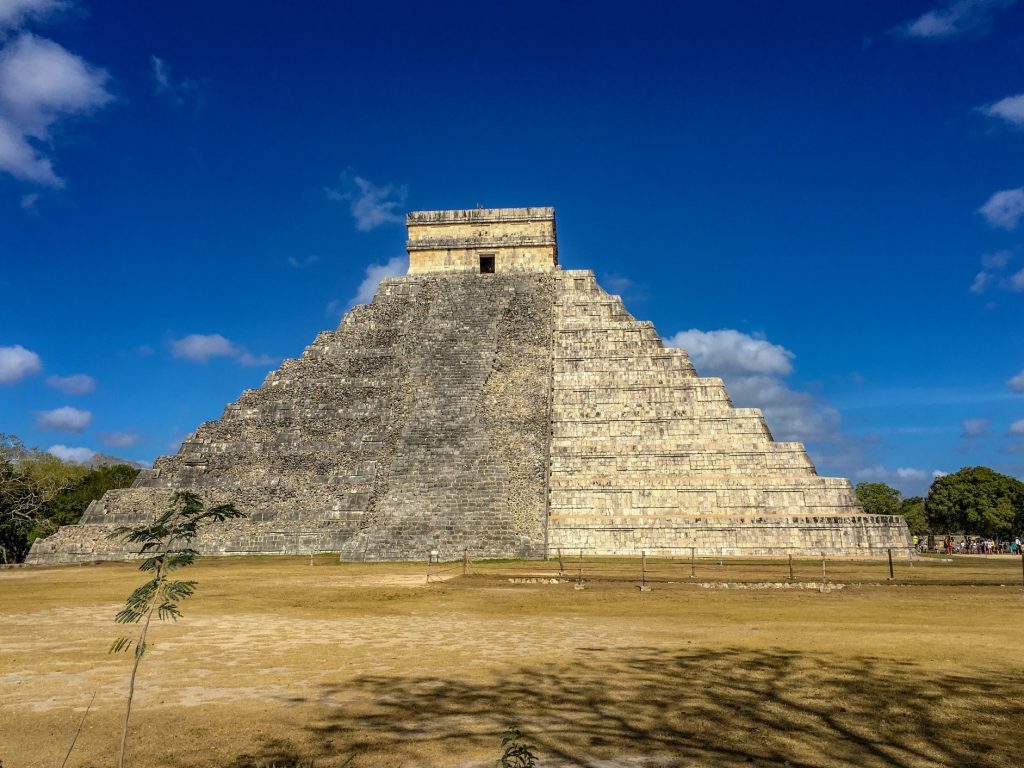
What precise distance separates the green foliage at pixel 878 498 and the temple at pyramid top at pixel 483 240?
135 ft

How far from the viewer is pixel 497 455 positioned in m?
24.7

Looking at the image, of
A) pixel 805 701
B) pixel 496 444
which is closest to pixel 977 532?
pixel 496 444

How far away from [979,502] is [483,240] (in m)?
37.1

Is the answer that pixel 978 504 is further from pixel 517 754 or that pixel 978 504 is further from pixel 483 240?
pixel 517 754

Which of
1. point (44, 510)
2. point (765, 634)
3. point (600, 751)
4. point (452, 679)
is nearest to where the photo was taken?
point (600, 751)

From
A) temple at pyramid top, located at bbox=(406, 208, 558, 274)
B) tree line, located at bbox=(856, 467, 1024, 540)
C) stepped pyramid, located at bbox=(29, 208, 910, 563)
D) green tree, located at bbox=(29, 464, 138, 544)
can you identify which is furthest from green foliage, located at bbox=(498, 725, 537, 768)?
tree line, located at bbox=(856, 467, 1024, 540)

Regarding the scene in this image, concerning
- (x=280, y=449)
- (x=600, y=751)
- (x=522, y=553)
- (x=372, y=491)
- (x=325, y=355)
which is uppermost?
(x=325, y=355)

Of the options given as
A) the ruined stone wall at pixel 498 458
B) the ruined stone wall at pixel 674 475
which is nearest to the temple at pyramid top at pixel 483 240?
the ruined stone wall at pixel 498 458

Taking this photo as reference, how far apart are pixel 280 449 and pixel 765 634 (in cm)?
2077

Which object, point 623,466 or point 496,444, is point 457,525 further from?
point 623,466

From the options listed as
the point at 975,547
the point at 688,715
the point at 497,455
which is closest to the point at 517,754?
the point at 688,715

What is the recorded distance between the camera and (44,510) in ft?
109

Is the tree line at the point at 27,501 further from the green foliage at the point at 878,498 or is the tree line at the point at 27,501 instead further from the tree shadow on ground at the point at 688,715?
the green foliage at the point at 878,498

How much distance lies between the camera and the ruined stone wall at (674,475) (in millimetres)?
23172
